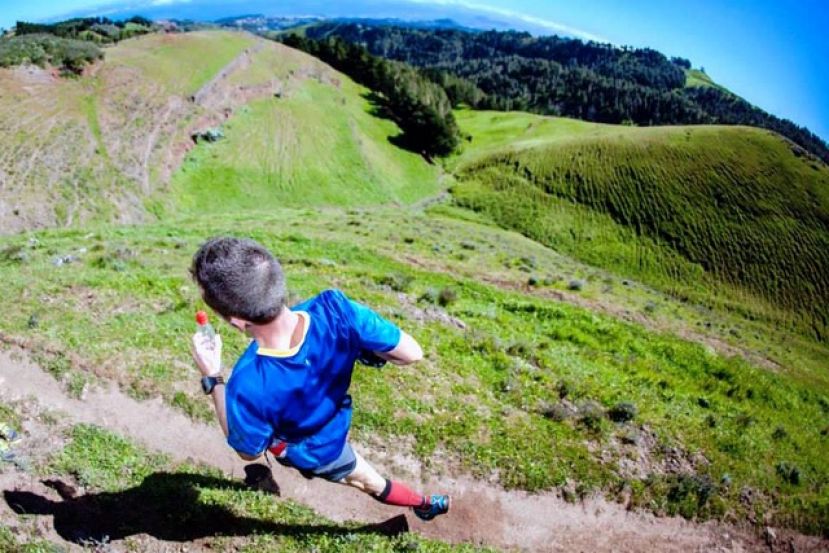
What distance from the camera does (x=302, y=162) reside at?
59.1 metres

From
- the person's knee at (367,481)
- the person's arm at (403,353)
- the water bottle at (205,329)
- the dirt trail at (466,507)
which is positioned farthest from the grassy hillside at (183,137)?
the person's arm at (403,353)

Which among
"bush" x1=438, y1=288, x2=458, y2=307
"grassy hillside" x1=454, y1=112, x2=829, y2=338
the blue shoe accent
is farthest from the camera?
"grassy hillside" x1=454, y1=112, x2=829, y2=338

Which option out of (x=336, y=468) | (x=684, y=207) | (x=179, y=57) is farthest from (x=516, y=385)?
(x=179, y=57)

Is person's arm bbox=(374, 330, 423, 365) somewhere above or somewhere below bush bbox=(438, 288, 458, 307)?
above

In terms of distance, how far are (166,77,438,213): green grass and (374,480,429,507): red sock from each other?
43838mm

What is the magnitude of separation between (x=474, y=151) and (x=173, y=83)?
4738cm

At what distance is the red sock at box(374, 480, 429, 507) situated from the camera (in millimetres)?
6613

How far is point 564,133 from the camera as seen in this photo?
9831cm

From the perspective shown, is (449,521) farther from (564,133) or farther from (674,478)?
(564,133)

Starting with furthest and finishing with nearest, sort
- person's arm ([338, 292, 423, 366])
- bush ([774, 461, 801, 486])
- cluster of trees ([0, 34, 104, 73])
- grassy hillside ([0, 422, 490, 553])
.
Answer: cluster of trees ([0, 34, 104, 73]) → bush ([774, 461, 801, 486]) → grassy hillside ([0, 422, 490, 553]) → person's arm ([338, 292, 423, 366])

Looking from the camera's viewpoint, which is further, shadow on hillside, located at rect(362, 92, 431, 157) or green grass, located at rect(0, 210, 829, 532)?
shadow on hillside, located at rect(362, 92, 431, 157)

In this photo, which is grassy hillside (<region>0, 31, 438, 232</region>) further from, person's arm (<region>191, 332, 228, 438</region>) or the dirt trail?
person's arm (<region>191, 332, 228, 438</region>)

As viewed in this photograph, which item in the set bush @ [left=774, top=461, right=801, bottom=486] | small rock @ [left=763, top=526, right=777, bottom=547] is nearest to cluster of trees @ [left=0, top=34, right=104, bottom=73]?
bush @ [left=774, top=461, right=801, bottom=486]

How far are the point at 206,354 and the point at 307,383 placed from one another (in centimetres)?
91
